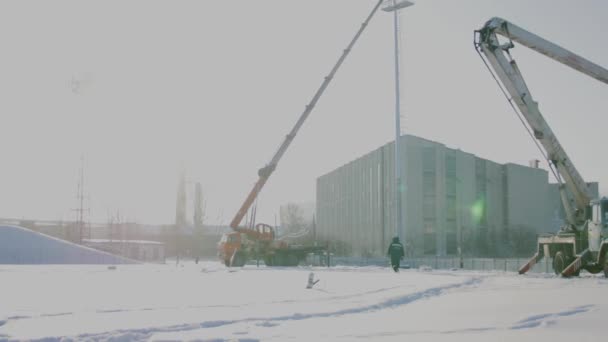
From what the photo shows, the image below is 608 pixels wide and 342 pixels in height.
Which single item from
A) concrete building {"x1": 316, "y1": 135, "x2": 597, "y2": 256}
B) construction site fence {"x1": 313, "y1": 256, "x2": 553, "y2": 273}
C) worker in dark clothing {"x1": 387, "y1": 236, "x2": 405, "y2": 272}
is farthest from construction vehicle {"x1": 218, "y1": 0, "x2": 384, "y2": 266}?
concrete building {"x1": 316, "y1": 135, "x2": 597, "y2": 256}

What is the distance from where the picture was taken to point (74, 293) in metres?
16.8

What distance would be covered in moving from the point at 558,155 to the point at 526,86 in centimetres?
321

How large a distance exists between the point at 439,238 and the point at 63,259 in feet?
114

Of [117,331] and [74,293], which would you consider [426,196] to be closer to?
[74,293]

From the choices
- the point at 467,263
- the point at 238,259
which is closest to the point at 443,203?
the point at 467,263

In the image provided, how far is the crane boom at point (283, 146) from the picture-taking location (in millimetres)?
41562

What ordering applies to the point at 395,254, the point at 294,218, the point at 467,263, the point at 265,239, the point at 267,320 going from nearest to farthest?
the point at 267,320 < the point at 395,254 < the point at 265,239 < the point at 467,263 < the point at 294,218

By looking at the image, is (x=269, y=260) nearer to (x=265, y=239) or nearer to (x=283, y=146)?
(x=265, y=239)

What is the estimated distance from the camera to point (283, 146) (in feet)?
138

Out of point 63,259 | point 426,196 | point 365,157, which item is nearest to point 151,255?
point 63,259

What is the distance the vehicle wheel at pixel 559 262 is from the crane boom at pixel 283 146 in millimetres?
19838

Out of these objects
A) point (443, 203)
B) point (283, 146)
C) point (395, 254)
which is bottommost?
point (395, 254)

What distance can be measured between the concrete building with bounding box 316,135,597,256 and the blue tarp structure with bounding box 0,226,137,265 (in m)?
24.7

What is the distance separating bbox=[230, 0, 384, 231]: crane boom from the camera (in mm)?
41562
